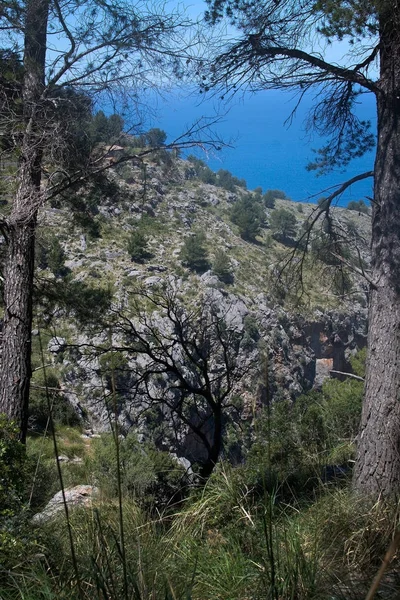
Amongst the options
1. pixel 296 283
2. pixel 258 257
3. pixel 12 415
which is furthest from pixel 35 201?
pixel 258 257

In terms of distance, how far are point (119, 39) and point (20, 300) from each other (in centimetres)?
303

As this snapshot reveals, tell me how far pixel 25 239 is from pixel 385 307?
3.78 metres

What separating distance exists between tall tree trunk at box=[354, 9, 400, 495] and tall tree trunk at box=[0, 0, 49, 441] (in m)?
3.41

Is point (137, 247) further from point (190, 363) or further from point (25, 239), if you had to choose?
point (25, 239)

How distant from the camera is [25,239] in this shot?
6.18 metres

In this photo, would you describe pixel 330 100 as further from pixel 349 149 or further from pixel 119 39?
pixel 119 39

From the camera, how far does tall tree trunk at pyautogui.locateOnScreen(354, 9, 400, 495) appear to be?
4.06m

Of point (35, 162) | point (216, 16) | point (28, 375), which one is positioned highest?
point (216, 16)

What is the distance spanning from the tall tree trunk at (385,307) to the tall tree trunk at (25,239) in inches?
134

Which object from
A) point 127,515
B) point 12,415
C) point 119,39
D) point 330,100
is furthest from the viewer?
point 119,39

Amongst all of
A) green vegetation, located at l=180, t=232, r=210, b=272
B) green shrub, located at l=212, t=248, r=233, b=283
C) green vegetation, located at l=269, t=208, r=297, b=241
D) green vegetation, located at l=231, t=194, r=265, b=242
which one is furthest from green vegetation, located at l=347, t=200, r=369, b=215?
green vegetation, located at l=231, t=194, r=265, b=242

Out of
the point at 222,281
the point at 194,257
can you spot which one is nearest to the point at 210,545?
the point at 222,281

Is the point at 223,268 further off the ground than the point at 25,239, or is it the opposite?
the point at 223,268

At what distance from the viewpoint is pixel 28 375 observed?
6.14 meters
